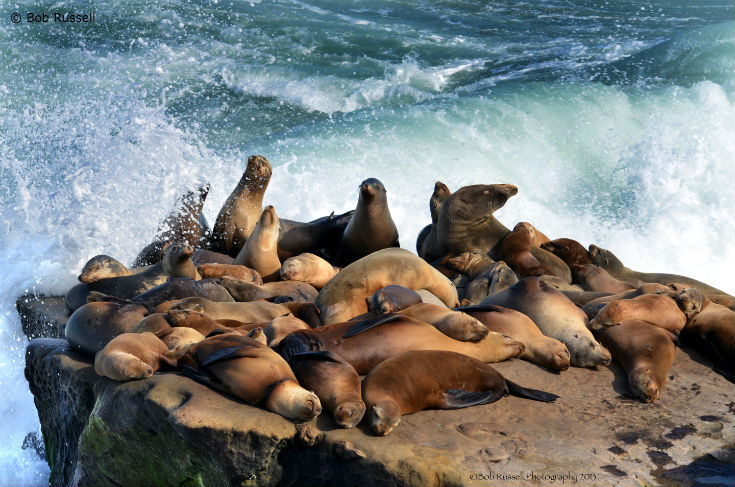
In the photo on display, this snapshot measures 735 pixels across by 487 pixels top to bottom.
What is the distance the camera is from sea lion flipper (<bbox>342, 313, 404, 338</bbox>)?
388 cm

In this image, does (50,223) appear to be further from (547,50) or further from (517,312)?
(547,50)

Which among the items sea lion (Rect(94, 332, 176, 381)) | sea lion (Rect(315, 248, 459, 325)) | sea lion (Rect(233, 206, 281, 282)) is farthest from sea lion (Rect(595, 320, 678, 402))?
sea lion (Rect(233, 206, 281, 282))

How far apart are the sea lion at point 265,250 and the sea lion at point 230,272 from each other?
273 millimetres

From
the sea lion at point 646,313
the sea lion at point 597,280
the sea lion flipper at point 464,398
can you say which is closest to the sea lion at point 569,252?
the sea lion at point 597,280

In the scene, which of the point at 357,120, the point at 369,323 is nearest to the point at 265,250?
the point at 369,323

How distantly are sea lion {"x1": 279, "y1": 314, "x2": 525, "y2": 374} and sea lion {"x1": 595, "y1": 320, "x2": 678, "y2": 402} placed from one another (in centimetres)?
77

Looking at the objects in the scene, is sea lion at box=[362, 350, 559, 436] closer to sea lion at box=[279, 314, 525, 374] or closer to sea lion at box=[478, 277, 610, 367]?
sea lion at box=[279, 314, 525, 374]

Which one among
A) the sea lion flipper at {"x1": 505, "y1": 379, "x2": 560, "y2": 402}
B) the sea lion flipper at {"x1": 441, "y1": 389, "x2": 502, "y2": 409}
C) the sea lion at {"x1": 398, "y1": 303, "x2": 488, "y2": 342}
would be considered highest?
the sea lion at {"x1": 398, "y1": 303, "x2": 488, "y2": 342}

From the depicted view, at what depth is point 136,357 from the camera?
3.79 metres

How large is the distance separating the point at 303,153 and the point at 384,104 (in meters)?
2.34

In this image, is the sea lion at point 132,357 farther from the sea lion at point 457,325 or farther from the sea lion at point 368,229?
the sea lion at point 368,229

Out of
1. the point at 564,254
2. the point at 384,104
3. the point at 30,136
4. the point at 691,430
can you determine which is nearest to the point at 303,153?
the point at 384,104

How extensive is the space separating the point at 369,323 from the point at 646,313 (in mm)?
1757

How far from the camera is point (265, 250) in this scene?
6051mm
